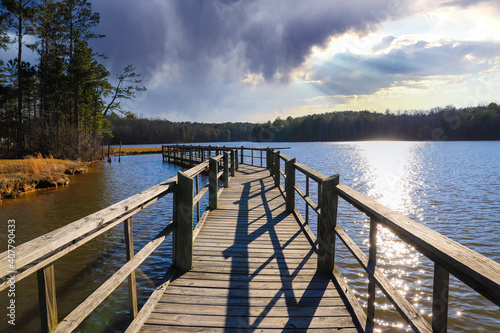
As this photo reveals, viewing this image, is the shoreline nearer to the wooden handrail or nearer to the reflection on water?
the reflection on water

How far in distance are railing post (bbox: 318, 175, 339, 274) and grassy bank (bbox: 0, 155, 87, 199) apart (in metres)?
14.2

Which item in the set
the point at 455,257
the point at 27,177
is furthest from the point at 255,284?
the point at 27,177

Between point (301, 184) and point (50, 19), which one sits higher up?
point (50, 19)

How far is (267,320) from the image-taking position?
273cm

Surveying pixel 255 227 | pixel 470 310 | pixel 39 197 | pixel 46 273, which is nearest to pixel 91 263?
pixel 255 227

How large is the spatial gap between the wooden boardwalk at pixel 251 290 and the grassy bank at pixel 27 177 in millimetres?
11932

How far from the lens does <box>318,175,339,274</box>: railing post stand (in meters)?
3.34

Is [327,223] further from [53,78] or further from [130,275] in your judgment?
[53,78]

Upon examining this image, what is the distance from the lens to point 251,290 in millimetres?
3289

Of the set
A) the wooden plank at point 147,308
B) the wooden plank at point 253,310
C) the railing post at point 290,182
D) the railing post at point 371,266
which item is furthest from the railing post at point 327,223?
the railing post at point 290,182

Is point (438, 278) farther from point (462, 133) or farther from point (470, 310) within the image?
point (462, 133)

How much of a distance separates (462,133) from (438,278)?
139m

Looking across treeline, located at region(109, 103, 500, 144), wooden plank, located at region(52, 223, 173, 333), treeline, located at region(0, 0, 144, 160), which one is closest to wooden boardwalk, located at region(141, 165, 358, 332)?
wooden plank, located at region(52, 223, 173, 333)

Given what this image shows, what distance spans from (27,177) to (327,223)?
632 inches
